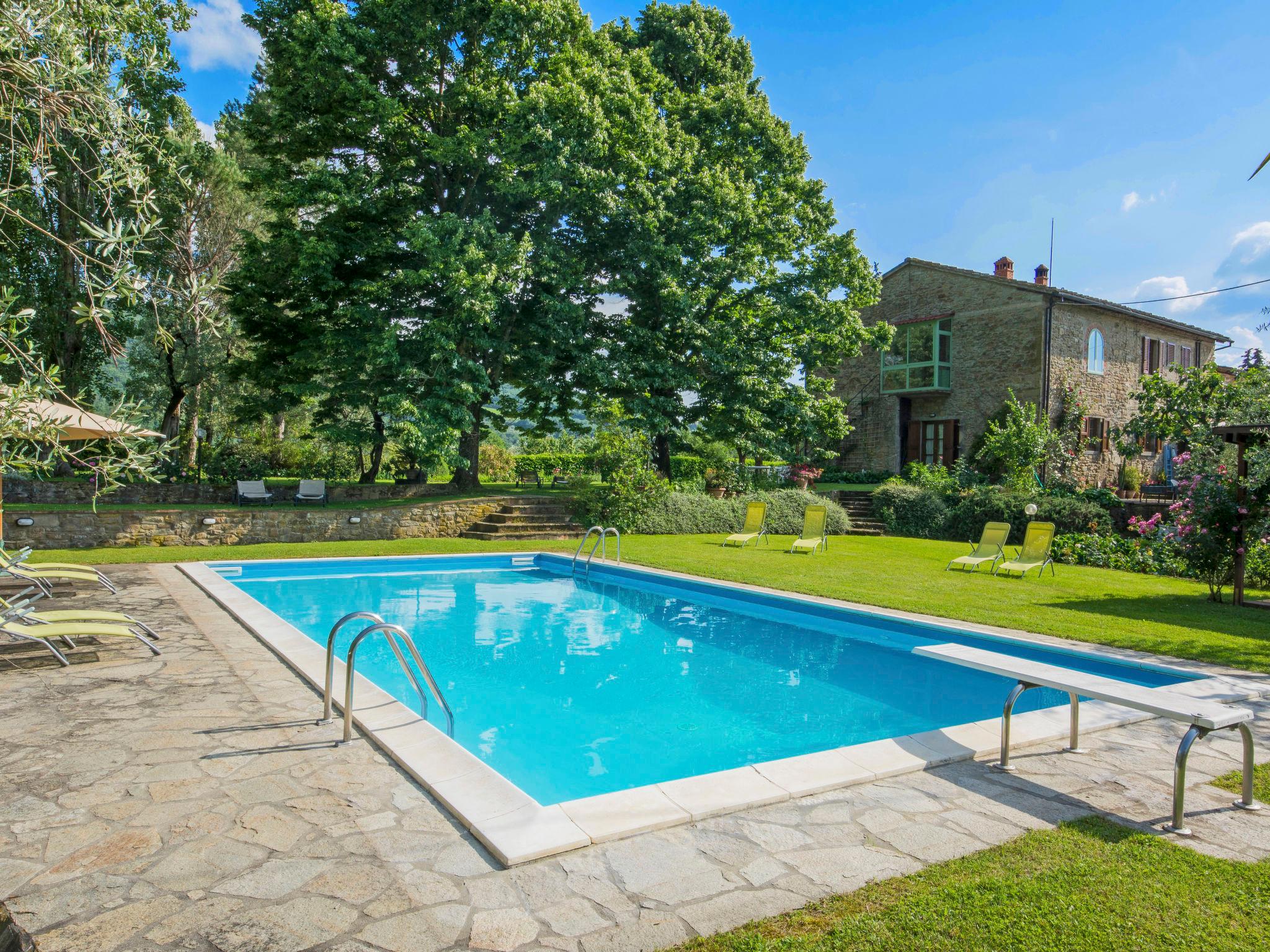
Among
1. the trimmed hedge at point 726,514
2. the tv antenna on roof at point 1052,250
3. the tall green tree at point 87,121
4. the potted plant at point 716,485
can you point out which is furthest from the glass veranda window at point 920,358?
the tall green tree at point 87,121

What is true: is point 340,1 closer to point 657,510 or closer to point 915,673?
point 657,510

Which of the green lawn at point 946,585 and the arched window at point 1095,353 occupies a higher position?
the arched window at point 1095,353

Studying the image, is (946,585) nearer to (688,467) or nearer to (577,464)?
(577,464)

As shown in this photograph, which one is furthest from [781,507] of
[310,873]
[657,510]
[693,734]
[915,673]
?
Result: [310,873]

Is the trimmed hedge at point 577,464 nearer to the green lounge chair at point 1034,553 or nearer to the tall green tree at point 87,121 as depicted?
the green lounge chair at point 1034,553

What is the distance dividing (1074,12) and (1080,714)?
13.7m

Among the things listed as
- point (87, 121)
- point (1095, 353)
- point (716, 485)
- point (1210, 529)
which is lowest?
point (1210, 529)

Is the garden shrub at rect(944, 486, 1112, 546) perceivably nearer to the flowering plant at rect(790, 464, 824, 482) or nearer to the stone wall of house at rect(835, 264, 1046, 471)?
the flowering plant at rect(790, 464, 824, 482)

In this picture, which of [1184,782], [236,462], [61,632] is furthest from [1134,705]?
[236,462]

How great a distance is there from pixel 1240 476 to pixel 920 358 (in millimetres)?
18474

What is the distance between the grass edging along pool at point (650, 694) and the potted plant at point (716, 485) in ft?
31.5

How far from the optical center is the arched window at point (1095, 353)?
2567 centimetres

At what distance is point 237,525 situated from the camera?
16.3 metres

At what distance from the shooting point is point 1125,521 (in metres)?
19.4
